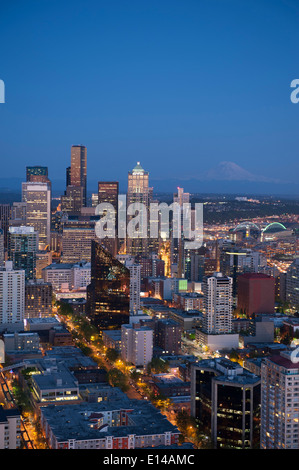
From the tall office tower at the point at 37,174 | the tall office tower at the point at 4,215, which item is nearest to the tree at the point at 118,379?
the tall office tower at the point at 4,215

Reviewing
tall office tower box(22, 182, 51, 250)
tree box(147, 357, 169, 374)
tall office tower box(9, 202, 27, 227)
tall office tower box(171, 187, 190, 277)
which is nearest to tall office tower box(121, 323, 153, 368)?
tree box(147, 357, 169, 374)

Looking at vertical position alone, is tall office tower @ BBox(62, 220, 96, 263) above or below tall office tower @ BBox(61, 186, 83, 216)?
below

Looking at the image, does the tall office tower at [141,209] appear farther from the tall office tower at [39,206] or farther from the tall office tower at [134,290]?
the tall office tower at [134,290]

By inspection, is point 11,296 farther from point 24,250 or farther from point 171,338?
point 24,250

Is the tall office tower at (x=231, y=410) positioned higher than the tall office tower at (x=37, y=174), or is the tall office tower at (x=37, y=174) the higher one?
the tall office tower at (x=37, y=174)

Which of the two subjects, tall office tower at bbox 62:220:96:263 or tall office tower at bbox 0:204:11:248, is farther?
tall office tower at bbox 0:204:11:248

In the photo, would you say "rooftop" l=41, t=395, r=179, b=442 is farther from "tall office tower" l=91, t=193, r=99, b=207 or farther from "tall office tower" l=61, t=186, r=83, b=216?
"tall office tower" l=61, t=186, r=83, b=216
